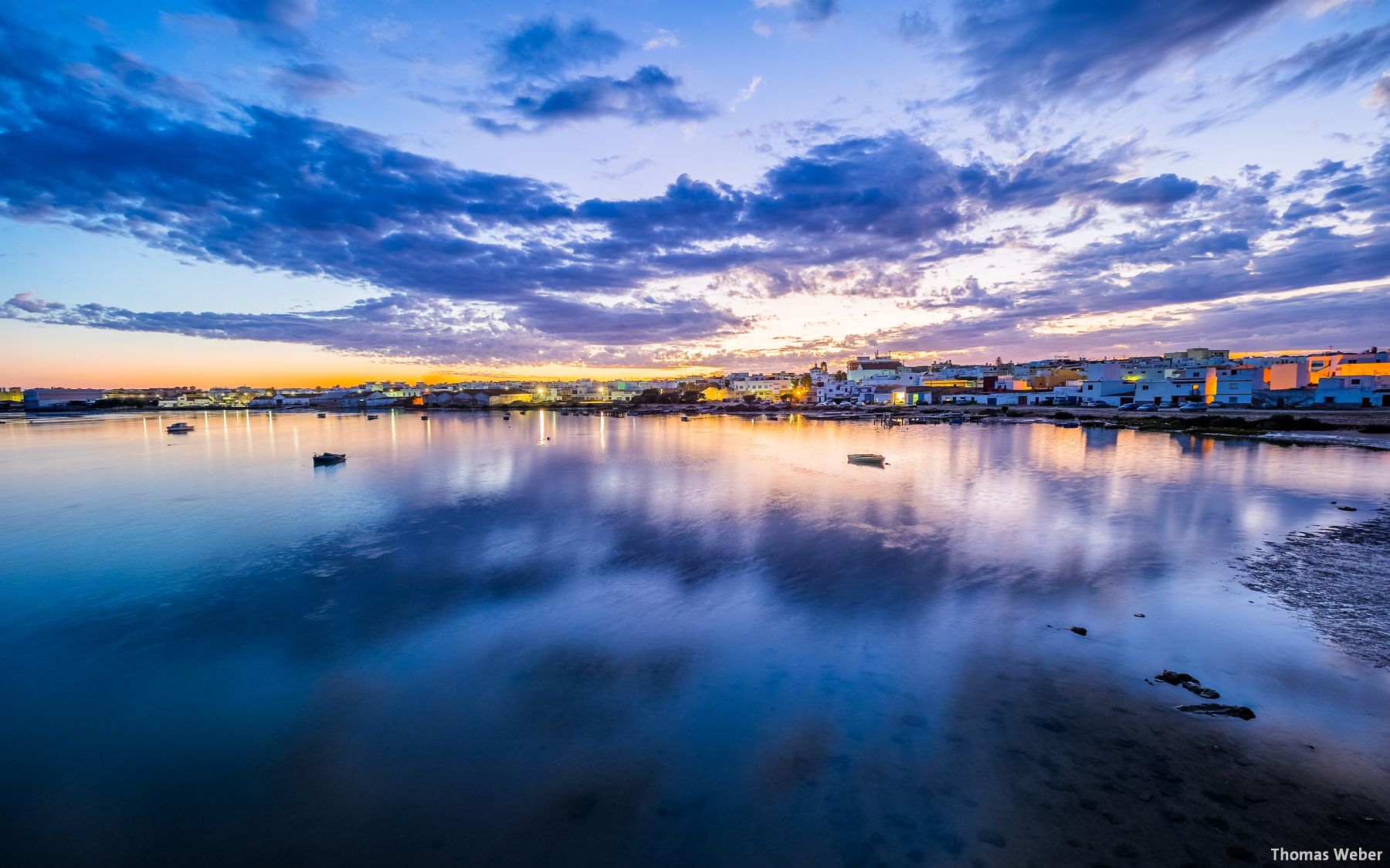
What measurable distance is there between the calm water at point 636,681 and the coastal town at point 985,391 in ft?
162

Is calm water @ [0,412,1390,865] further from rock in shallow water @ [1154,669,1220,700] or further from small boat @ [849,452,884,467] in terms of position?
small boat @ [849,452,884,467]

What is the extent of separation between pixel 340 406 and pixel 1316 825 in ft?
455

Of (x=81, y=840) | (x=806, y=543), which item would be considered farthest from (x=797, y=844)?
(x=806, y=543)

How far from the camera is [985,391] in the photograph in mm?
80875

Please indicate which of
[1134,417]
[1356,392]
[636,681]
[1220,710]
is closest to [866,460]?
[1220,710]

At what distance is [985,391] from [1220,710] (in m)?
84.8

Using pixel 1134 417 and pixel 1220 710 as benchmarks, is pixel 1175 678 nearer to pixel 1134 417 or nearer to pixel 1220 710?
pixel 1220 710

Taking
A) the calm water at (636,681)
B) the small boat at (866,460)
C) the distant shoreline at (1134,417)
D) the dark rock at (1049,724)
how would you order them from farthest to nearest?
the distant shoreline at (1134,417)
the small boat at (866,460)
the dark rock at (1049,724)
the calm water at (636,681)

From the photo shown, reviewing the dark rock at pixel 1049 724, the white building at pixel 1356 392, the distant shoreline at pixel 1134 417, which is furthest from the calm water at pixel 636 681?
the white building at pixel 1356 392

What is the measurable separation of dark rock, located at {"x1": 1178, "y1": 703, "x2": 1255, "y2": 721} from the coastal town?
2357 inches

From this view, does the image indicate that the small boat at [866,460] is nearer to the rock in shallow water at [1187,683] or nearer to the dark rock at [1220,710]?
the rock in shallow water at [1187,683]

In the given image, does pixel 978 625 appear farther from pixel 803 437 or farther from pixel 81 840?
pixel 803 437

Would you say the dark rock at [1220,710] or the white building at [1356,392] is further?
the white building at [1356,392]

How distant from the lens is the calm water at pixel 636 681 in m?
4.16
